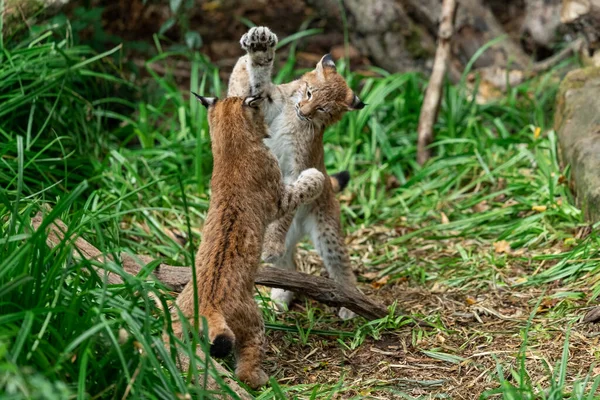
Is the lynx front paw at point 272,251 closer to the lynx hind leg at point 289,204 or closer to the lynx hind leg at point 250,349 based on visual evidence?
the lynx hind leg at point 289,204

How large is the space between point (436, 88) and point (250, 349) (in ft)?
15.2

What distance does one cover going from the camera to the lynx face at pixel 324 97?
6.36 m

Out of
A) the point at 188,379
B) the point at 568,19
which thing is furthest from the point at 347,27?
the point at 188,379

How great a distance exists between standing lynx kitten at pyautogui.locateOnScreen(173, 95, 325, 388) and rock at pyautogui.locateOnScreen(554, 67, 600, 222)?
2556 mm

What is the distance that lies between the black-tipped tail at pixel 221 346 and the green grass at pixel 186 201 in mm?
315

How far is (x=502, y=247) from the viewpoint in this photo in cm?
727

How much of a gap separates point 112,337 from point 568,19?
21.8ft

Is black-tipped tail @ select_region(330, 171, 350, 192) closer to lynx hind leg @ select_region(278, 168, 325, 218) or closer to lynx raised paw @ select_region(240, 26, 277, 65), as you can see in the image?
lynx hind leg @ select_region(278, 168, 325, 218)

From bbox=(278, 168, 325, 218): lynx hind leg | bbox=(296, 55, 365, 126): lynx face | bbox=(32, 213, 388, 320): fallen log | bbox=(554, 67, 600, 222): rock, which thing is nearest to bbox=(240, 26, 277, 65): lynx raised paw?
bbox=(296, 55, 365, 126): lynx face

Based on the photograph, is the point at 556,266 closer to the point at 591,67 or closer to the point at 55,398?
the point at 591,67

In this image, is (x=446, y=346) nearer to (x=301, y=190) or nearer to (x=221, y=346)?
(x=301, y=190)

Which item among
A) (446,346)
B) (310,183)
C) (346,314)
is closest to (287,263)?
(346,314)

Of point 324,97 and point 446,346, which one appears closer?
point 446,346

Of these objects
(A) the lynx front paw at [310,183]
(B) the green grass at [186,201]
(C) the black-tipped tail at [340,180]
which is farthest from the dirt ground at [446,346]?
(A) the lynx front paw at [310,183]
